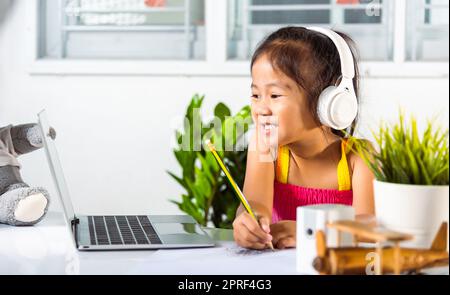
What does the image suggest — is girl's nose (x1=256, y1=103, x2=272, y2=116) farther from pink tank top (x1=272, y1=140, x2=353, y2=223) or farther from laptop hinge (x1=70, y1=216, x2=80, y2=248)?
A: laptop hinge (x1=70, y1=216, x2=80, y2=248)

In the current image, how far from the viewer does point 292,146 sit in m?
1.00

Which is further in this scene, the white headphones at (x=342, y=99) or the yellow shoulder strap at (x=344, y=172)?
the yellow shoulder strap at (x=344, y=172)

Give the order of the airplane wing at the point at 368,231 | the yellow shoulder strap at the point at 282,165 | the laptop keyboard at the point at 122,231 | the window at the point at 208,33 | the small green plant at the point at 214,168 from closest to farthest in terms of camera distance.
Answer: the airplane wing at the point at 368,231
the laptop keyboard at the point at 122,231
the yellow shoulder strap at the point at 282,165
the small green plant at the point at 214,168
the window at the point at 208,33

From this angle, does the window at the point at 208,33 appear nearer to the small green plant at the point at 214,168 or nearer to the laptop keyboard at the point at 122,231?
the small green plant at the point at 214,168

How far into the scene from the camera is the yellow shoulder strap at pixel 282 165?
3.35 feet

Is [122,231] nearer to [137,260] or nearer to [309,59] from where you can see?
[137,260]

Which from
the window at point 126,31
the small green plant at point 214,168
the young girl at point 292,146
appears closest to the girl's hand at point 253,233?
the young girl at point 292,146

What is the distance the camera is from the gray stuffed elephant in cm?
93

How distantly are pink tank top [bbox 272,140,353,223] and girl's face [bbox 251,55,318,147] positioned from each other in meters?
0.08

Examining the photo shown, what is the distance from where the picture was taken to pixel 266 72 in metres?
0.91

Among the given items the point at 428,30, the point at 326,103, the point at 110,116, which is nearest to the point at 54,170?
the point at 326,103

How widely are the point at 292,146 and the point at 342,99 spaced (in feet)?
0.70

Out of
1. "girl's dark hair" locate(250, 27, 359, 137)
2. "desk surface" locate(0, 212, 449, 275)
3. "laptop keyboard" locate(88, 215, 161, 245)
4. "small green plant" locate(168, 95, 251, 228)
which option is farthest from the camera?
"small green plant" locate(168, 95, 251, 228)

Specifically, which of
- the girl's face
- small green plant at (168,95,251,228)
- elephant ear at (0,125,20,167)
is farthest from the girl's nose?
small green plant at (168,95,251,228)
